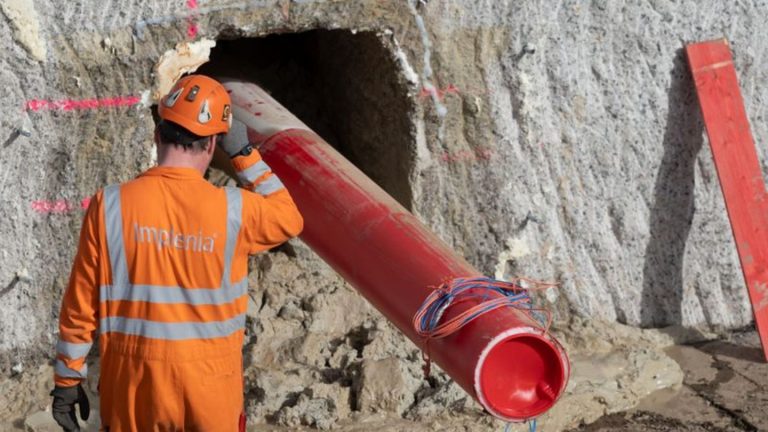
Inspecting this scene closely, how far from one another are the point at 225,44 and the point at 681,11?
2.42 m

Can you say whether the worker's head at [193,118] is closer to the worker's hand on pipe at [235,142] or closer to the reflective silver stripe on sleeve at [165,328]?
the worker's hand on pipe at [235,142]

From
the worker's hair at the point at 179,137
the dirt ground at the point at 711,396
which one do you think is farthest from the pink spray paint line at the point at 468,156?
the worker's hair at the point at 179,137

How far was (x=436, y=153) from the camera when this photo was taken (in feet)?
17.0

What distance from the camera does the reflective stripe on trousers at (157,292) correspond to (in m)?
3.20

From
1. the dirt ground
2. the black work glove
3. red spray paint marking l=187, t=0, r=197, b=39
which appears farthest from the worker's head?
the dirt ground

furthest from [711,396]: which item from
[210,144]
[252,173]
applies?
[210,144]

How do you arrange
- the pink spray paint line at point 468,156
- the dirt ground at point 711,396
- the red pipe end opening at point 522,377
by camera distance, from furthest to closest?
the pink spray paint line at point 468,156 < the dirt ground at point 711,396 < the red pipe end opening at point 522,377

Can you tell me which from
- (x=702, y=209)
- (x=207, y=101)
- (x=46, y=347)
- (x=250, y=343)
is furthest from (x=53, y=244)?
(x=702, y=209)

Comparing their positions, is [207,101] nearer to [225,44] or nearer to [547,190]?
[547,190]

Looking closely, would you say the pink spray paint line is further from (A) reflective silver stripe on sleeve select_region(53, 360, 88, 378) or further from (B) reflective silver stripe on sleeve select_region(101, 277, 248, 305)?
(A) reflective silver stripe on sleeve select_region(53, 360, 88, 378)

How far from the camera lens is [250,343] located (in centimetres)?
502

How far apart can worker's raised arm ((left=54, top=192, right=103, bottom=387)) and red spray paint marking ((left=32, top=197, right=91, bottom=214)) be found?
149cm

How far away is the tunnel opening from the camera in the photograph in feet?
17.3

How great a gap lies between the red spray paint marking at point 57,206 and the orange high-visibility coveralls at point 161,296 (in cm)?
151
